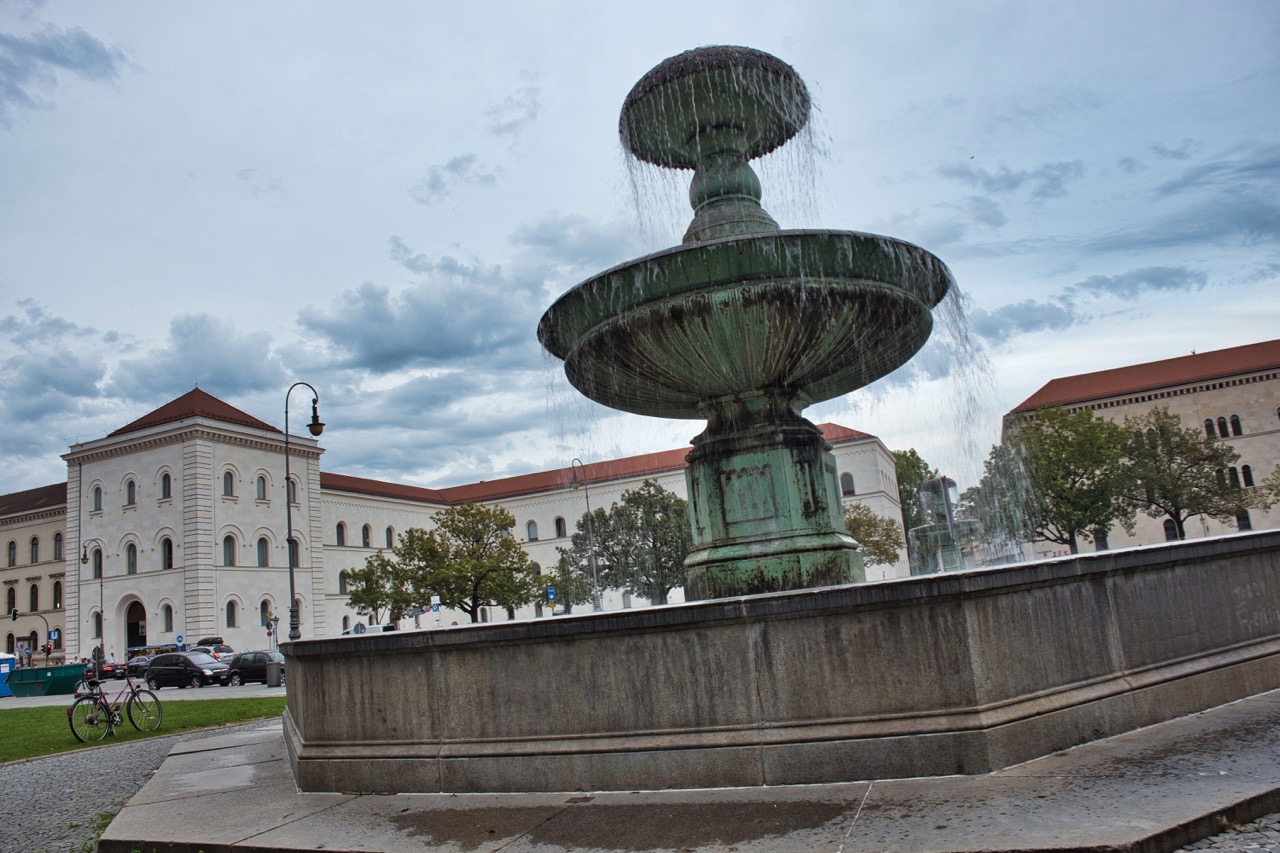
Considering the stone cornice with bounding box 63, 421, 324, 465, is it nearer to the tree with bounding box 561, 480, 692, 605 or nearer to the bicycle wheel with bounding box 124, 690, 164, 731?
the tree with bounding box 561, 480, 692, 605

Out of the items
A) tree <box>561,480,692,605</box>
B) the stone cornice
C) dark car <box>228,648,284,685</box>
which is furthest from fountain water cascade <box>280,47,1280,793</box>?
the stone cornice

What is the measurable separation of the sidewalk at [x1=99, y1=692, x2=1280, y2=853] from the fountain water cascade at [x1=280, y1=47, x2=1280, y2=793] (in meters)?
0.19

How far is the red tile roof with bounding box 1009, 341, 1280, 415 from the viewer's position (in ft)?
226

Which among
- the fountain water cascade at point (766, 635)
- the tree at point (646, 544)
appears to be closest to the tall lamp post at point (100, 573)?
the tree at point (646, 544)

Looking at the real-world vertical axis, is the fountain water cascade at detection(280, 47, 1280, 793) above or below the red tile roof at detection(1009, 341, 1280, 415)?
below

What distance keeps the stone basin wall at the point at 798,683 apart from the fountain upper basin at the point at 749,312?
273 centimetres

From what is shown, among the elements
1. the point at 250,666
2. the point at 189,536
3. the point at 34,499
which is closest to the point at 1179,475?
the point at 250,666

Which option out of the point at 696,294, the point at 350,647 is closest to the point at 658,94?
the point at 696,294

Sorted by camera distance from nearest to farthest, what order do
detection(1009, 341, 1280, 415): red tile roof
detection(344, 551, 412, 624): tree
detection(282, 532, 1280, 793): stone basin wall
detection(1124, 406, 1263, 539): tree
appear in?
detection(282, 532, 1280, 793): stone basin wall, detection(344, 551, 412, 624): tree, detection(1124, 406, 1263, 539): tree, detection(1009, 341, 1280, 415): red tile roof

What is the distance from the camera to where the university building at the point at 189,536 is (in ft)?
168

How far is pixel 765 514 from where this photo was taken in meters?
7.38

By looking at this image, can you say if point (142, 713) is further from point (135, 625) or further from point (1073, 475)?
point (135, 625)

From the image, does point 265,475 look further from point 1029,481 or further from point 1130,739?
point 1130,739

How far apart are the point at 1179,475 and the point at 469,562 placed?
37636 millimetres
